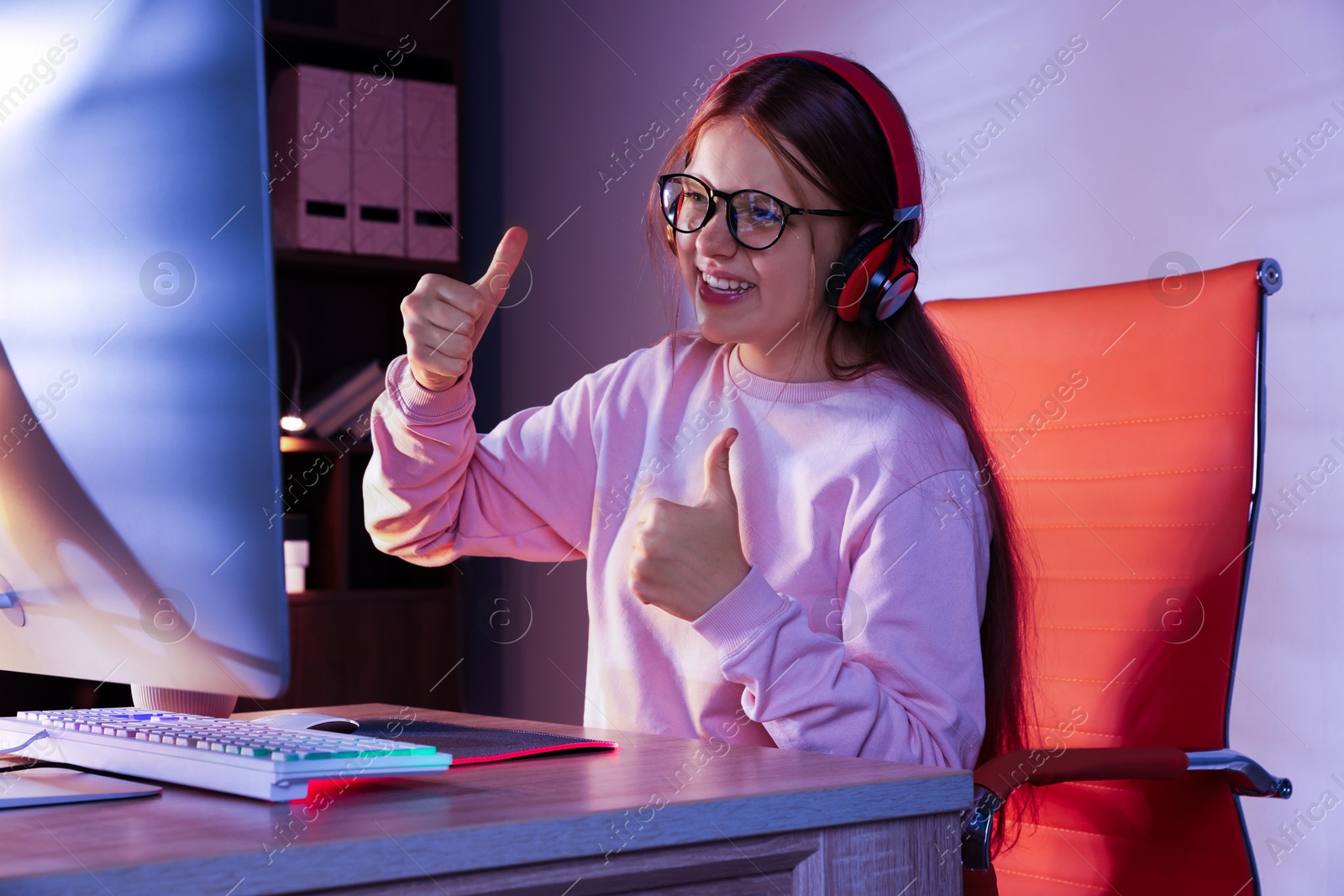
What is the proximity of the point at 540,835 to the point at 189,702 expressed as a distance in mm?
446

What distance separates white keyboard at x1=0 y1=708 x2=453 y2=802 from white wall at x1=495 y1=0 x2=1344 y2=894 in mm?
1303

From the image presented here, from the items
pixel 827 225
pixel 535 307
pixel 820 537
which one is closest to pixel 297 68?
pixel 535 307


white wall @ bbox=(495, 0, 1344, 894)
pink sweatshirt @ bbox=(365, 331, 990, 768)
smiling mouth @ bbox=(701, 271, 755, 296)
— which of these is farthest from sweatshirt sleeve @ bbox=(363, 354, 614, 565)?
white wall @ bbox=(495, 0, 1344, 894)

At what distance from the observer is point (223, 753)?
0.63 metres

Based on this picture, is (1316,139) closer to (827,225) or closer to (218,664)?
(827,225)

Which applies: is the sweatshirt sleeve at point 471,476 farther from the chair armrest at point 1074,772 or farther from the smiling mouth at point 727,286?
the chair armrest at point 1074,772

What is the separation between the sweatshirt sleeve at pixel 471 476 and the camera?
1.21 m

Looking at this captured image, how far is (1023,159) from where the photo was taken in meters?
1.94

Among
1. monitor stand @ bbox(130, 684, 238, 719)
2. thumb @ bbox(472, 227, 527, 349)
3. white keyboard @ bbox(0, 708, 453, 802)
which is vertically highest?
thumb @ bbox(472, 227, 527, 349)

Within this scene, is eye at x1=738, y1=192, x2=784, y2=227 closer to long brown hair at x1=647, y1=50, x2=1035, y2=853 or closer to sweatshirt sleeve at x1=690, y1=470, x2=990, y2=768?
long brown hair at x1=647, y1=50, x2=1035, y2=853

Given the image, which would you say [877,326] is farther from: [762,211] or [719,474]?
[719,474]

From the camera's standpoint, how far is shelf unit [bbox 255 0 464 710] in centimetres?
303

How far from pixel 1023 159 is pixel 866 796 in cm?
151

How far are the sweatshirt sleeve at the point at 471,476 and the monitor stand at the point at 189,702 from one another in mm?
373
